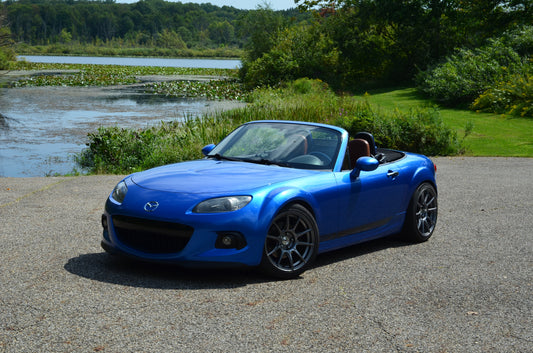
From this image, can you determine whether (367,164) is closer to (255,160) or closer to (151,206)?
(255,160)

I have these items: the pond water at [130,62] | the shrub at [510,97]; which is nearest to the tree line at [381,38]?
the shrub at [510,97]

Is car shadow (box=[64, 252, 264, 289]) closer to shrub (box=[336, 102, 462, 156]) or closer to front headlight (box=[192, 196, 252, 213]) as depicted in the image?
front headlight (box=[192, 196, 252, 213])

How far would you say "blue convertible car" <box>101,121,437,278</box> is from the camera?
218 inches

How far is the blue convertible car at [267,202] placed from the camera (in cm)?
554

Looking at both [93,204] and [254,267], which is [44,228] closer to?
[93,204]

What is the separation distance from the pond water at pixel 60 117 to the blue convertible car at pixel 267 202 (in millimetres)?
10315

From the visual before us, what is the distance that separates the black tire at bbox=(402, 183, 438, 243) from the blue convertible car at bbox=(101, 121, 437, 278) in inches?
0.9

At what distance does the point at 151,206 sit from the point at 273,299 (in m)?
1.30

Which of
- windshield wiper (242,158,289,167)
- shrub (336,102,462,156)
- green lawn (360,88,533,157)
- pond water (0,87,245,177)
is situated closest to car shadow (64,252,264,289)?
windshield wiper (242,158,289,167)

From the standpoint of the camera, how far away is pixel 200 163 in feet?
22.2

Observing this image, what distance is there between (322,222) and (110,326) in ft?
7.87

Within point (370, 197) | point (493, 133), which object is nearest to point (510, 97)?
point (493, 133)

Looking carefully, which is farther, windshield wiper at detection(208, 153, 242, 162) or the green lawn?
the green lawn

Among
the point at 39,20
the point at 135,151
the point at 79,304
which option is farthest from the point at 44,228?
the point at 39,20
